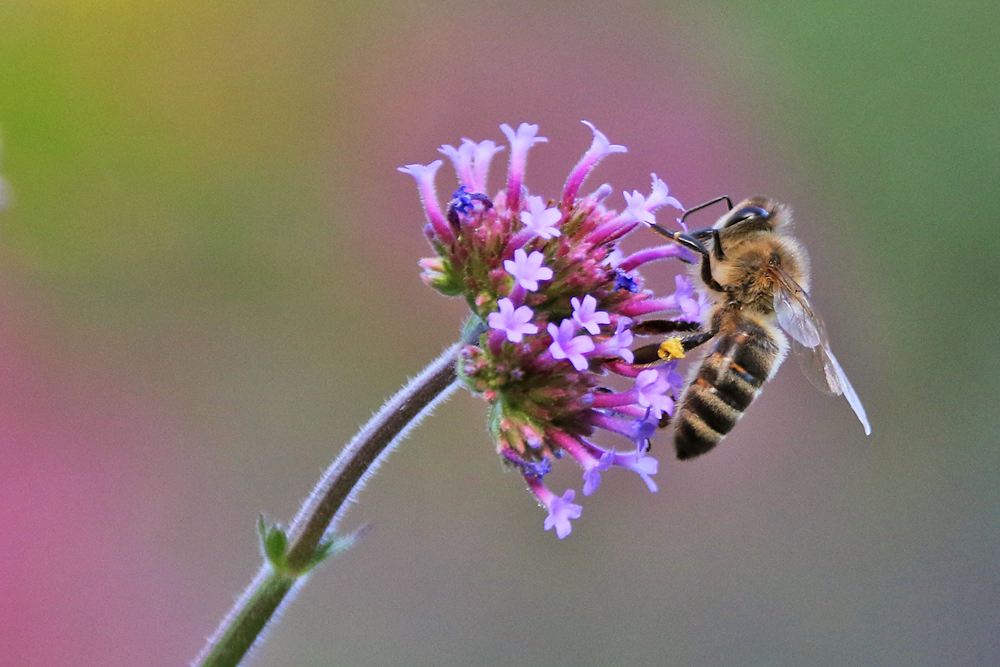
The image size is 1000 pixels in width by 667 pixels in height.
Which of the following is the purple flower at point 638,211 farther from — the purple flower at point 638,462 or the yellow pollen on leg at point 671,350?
the purple flower at point 638,462

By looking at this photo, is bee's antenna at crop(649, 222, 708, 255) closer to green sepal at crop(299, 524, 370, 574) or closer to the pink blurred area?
green sepal at crop(299, 524, 370, 574)

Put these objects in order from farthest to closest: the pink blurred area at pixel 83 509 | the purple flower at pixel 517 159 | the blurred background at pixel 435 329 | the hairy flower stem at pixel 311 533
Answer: the blurred background at pixel 435 329
the pink blurred area at pixel 83 509
the purple flower at pixel 517 159
the hairy flower stem at pixel 311 533

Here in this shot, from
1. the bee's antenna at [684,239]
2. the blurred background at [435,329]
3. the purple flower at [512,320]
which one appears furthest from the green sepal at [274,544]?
the blurred background at [435,329]

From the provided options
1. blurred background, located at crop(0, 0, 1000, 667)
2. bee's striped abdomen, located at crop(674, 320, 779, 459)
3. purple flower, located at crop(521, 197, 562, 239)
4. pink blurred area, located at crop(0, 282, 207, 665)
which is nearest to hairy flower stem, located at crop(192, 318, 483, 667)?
purple flower, located at crop(521, 197, 562, 239)

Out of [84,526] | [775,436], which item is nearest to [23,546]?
[84,526]

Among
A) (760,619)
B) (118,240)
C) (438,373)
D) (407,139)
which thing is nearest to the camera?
(438,373)

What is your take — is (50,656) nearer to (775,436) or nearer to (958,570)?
(775,436)
